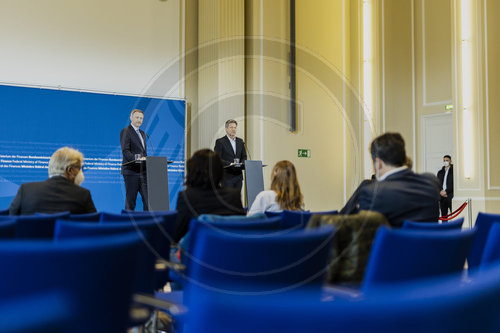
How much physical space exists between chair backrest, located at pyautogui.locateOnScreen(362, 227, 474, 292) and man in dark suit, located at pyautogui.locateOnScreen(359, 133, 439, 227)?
890 millimetres

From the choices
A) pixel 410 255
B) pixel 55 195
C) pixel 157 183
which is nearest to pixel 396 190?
pixel 410 255

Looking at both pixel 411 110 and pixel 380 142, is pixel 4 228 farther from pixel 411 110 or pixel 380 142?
pixel 411 110

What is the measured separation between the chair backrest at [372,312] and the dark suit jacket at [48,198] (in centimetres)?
277

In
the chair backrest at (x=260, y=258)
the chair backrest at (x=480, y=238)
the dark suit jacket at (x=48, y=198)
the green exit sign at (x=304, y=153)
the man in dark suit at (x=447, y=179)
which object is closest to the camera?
the chair backrest at (x=260, y=258)

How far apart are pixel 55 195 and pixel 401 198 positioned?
2.09 metres

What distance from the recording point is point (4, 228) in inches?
64.1

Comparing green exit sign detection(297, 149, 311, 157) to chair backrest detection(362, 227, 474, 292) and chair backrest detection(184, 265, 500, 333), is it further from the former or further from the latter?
chair backrest detection(184, 265, 500, 333)

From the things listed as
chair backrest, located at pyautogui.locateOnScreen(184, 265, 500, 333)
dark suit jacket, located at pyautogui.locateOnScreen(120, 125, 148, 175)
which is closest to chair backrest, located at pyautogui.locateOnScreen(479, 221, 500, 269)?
chair backrest, located at pyautogui.locateOnScreen(184, 265, 500, 333)

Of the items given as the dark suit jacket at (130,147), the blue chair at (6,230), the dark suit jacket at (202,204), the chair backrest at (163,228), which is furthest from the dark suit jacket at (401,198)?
the dark suit jacket at (130,147)

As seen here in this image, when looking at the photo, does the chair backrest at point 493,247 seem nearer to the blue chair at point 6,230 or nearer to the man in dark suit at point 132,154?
the blue chair at point 6,230

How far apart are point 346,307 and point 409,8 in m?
10.8

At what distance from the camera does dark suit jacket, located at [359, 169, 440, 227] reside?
2305mm

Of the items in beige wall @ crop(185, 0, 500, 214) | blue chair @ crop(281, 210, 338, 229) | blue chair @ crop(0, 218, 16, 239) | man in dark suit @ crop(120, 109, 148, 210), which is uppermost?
beige wall @ crop(185, 0, 500, 214)

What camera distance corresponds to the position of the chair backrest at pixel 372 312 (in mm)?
483
